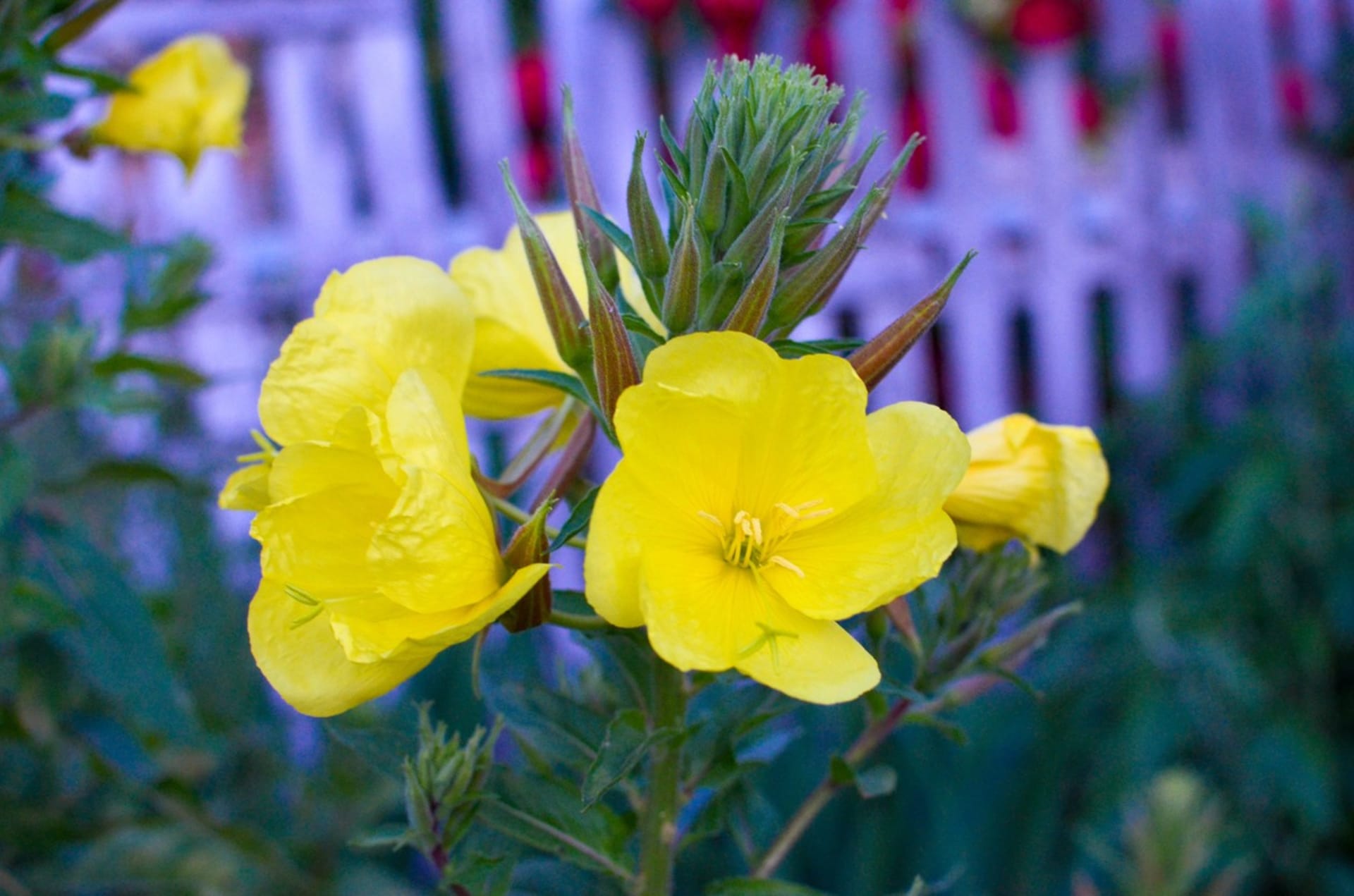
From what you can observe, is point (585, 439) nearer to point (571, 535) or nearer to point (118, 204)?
point (571, 535)

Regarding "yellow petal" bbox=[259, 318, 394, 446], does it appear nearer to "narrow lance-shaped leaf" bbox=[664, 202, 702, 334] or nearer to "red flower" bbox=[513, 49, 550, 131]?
"narrow lance-shaped leaf" bbox=[664, 202, 702, 334]

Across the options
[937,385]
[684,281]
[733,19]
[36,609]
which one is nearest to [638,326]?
[684,281]

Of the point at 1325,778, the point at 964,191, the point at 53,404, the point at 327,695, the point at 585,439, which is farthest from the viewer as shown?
the point at 964,191

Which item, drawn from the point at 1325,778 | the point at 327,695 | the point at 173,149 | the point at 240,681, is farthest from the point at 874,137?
the point at 1325,778

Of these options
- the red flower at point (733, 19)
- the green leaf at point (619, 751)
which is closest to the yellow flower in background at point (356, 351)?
the green leaf at point (619, 751)

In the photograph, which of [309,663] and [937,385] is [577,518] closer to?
[309,663]

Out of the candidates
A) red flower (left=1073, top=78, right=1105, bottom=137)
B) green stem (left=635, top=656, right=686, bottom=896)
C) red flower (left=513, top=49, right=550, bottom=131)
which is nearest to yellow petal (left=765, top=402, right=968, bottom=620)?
green stem (left=635, top=656, right=686, bottom=896)
